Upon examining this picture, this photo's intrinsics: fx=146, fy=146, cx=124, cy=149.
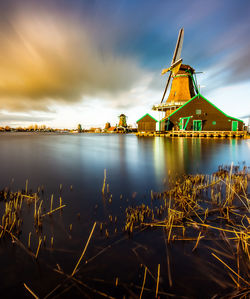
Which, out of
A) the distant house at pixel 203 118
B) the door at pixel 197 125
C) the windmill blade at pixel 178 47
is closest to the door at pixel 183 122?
the distant house at pixel 203 118

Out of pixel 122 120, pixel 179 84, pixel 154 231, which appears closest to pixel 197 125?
pixel 179 84

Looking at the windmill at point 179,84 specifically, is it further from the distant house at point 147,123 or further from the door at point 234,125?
the door at point 234,125

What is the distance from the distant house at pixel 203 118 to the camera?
33.5 meters

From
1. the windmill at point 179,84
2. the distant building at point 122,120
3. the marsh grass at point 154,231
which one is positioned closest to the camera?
the marsh grass at point 154,231

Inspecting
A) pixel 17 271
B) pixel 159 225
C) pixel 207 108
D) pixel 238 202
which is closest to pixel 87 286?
pixel 17 271

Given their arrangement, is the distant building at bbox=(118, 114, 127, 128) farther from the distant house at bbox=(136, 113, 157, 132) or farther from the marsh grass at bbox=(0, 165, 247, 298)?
the marsh grass at bbox=(0, 165, 247, 298)

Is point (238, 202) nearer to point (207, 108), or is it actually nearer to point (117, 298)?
point (117, 298)

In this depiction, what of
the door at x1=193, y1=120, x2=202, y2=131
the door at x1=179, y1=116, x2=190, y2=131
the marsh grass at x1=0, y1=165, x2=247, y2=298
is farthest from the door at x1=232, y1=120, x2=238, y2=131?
the marsh grass at x1=0, y1=165, x2=247, y2=298

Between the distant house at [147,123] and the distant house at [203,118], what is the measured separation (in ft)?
33.3

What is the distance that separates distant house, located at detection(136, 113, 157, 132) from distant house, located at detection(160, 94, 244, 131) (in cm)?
1014

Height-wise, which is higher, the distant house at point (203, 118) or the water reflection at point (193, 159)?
the distant house at point (203, 118)

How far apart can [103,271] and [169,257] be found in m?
1.23

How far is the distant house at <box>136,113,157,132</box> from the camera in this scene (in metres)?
45.2

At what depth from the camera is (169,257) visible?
2752mm
